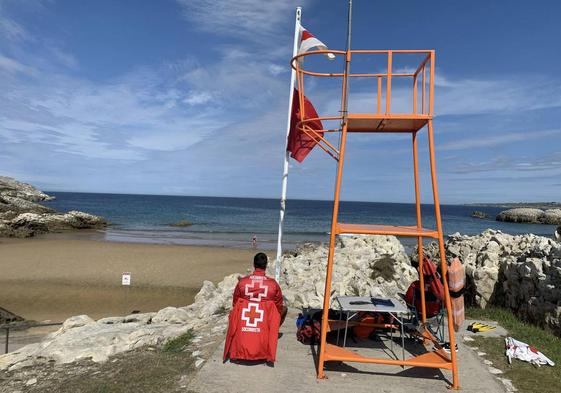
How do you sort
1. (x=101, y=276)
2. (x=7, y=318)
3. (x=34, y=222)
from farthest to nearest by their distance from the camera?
(x=34, y=222), (x=101, y=276), (x=7, y=318)

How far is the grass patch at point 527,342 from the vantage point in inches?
220

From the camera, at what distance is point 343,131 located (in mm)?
5844

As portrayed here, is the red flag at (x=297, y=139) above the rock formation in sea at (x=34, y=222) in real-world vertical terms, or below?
above

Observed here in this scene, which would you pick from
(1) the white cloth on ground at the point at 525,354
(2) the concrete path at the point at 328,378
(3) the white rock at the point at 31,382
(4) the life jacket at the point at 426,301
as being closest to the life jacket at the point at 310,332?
(2) the concrete path at the point at 328,378

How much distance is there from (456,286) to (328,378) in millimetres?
2429

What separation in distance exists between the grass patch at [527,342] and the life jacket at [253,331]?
136 inches

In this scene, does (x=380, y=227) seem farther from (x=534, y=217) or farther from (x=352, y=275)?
(x=534, y=217)

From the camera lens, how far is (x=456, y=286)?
20.4 ft

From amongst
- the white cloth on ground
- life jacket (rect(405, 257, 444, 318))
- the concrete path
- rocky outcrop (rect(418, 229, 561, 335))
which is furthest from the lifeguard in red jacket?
rocky outcrop (rect(418, 229, 561, 335))

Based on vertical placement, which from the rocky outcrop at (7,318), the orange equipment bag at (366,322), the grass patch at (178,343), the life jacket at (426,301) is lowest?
the rocky outcrop at (7,318)

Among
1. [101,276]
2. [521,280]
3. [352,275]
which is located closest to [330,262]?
[521,280]

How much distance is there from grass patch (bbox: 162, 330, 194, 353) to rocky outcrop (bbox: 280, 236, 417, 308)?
3559 mm

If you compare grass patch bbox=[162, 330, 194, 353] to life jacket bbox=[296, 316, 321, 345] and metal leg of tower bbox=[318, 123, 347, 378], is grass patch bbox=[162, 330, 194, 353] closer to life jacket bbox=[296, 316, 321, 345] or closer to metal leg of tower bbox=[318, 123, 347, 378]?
life jacket bbox=[296, 316, 321, 345]

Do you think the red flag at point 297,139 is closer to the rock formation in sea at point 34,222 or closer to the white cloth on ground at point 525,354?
the white cloth on ground at point 525,354
